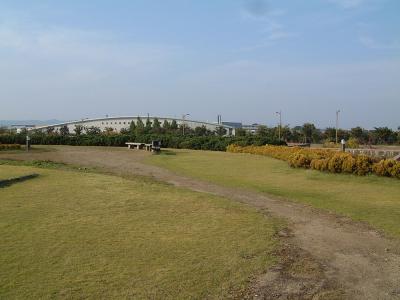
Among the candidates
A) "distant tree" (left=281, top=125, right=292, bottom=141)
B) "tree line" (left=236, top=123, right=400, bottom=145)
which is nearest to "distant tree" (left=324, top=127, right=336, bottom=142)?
"tree line" (left=236, top=123, right=400, bottom=145)

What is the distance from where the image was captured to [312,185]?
40.7 feet

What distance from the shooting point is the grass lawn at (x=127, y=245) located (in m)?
4.65

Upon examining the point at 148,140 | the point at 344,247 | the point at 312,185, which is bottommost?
the point at 344,247

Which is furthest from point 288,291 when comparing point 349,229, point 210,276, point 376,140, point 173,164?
point 376,140

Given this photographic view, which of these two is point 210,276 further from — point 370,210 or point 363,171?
point 363,171

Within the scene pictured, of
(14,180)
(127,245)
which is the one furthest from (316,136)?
(127,245)

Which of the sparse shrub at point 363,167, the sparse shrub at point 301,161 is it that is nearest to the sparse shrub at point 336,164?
the sparse shrub at point 363,167

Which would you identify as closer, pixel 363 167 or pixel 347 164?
pixel 363 167

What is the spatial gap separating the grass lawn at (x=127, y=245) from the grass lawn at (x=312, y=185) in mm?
1958

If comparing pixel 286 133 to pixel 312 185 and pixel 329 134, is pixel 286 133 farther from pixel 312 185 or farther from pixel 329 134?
pixel 312 185

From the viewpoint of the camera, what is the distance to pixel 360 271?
17.1 ft

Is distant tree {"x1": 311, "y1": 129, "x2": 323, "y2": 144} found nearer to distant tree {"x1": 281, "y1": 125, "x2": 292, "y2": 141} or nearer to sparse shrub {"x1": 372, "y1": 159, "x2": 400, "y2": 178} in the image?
distant tree {"x1": 281, "y1": 125, "x2": 292, "y2": 141}

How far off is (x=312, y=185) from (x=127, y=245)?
297 inches

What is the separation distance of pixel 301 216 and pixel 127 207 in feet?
11.0
